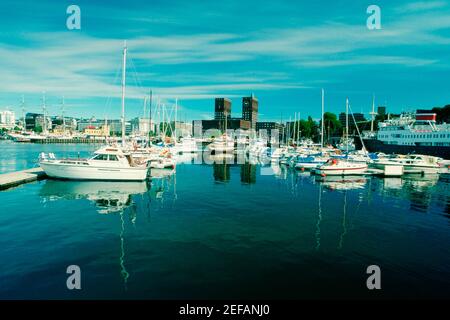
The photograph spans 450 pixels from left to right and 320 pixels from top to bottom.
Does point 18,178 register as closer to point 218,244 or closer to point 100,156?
point 100,156

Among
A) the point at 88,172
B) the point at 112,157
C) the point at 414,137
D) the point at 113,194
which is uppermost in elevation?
the point at 414,137

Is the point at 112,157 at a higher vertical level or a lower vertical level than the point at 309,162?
higher

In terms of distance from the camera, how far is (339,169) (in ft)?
166

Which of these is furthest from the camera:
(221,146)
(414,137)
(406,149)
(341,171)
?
(221,146)

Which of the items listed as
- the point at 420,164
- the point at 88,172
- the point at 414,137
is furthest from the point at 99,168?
the point at 414,137

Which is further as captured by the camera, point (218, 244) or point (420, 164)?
point (420, 164)

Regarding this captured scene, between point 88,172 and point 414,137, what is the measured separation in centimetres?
9143

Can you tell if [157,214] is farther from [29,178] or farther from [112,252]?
[29,178]

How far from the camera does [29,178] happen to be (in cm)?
3756

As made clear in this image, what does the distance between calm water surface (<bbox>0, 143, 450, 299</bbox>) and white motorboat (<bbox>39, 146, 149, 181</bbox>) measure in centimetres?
477

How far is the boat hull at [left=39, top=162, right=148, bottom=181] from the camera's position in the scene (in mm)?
38469

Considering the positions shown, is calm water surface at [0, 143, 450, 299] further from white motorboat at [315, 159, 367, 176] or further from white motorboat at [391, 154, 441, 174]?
white motorboat at [391, 154, 441, 174]

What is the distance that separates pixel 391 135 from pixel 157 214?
9640cm

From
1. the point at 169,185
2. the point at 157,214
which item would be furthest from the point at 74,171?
the point at 157,214
